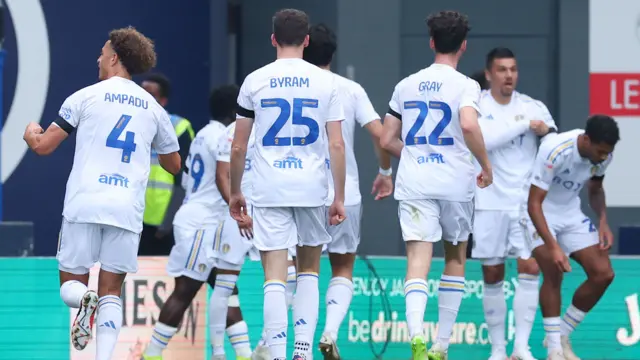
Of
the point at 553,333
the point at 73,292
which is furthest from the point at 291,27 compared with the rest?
the point at 553,333

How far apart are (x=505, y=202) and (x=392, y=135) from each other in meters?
1.92

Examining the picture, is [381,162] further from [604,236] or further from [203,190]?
[604,236]

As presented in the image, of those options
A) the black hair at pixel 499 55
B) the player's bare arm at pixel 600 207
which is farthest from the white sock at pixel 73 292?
the player's bare arm at pixel 600 207

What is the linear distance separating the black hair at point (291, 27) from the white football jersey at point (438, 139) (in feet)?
2.96

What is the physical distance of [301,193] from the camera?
816 cm

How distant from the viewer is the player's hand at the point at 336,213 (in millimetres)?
8273

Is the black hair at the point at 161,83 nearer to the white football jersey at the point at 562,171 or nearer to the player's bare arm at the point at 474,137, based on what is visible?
the white football jersey at the point at 562,171

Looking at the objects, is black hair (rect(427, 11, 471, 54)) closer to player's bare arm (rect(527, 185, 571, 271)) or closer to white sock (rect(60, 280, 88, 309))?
player's bare arm (rect(527, 185, 571, 271))

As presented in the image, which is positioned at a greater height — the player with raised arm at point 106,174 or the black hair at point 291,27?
the black hair at point 291,27

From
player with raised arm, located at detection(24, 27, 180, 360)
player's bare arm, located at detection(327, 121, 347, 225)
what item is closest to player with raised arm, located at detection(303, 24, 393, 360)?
player's bare arm, located at detection(327, 121, 347, 225)

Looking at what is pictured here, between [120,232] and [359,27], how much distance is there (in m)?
6.55

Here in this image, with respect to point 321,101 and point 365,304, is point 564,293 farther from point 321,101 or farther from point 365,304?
point 321,101

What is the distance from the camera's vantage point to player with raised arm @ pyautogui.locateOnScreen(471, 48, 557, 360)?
10453 mm

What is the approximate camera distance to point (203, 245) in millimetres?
10031
